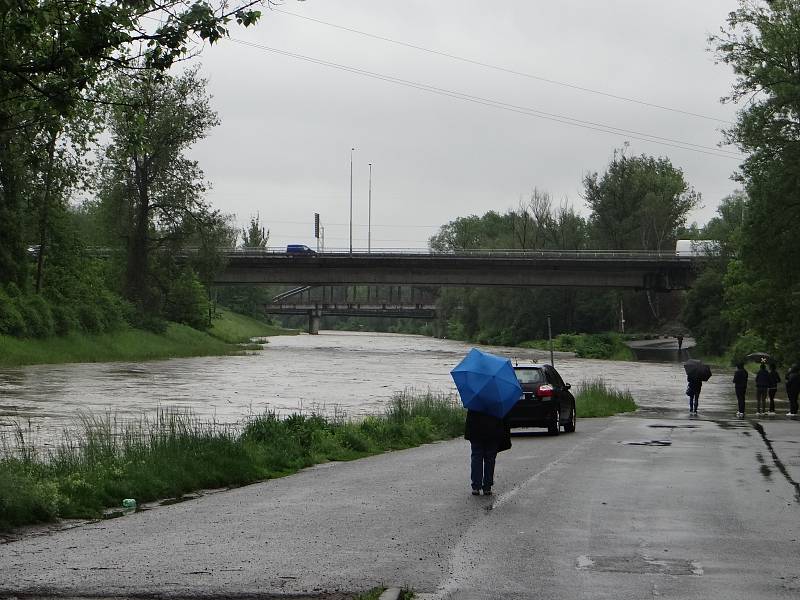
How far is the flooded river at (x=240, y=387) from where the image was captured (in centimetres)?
3106

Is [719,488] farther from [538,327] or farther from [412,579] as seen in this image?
[538,327]

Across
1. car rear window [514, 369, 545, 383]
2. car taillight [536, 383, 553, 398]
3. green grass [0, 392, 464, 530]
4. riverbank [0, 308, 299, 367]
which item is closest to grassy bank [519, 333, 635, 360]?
riverbank [0, 308, 299, 367]

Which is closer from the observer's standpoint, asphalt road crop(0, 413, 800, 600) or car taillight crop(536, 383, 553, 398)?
asphalt road crop(0, 413, 800, 600)

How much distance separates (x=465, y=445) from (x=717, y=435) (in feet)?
21.5

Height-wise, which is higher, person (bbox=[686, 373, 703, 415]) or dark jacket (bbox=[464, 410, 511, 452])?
dark jacket (bbox=[464, 410, 511, 452])

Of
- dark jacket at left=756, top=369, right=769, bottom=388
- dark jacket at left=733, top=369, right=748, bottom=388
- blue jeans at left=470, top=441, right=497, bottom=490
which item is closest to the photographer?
blue jeans at left=470, top=441, right=497, bottom=490

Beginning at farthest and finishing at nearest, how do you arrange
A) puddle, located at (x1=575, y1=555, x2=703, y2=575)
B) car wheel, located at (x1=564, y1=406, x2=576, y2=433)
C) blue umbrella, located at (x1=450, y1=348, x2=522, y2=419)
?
car wheel, located at (x1=564, y1=406, x2=576, y2=433) < blue umbrella, located at (x1=450, y1=348, x2=522, y2=419) < puddle, located at (x1=575, y1=555, x2=703, y2=575)

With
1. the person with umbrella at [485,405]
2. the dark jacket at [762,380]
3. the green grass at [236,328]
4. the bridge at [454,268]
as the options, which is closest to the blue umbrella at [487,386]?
the person with umbrella at [485,405]

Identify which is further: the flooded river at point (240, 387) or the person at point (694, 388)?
the person at point (694, 388)

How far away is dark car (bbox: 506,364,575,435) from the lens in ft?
86.8

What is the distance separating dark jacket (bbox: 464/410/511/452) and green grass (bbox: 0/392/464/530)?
3790mm

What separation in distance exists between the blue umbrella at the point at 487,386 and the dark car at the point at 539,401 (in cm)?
1183

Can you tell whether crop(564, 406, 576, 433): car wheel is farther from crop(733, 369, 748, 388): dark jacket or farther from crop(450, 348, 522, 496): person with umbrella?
crop(450, 348, 522, 496): person with umbrella

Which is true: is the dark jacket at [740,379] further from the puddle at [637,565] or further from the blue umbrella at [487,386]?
the puddle at [637,565]
